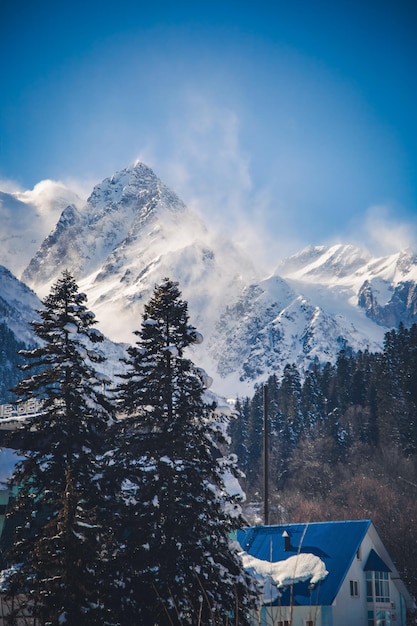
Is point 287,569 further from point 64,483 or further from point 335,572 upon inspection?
point 64,483

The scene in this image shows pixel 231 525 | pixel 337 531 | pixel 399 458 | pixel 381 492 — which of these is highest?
pixel 399 458

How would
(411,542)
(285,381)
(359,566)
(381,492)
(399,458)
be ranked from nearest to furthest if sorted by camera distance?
(359,566), (411,542), (381,492), (399,458), (285,381)

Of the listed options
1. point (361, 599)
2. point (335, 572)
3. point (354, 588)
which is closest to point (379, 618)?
point (361, 599)

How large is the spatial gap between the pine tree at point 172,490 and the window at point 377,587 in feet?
65.1

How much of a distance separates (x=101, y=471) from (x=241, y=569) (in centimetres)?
518

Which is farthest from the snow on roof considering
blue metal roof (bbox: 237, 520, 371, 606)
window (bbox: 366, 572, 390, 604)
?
window (bbox: 366, 572, 390, 604)

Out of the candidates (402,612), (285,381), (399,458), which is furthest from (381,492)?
(285,381)

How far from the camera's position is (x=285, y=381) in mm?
135125

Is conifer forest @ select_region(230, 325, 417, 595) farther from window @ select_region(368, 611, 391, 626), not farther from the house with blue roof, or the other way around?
window @ select_region(368, 611, 391, 626)

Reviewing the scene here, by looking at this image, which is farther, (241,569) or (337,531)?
(337,531)

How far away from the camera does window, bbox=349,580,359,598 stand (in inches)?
1689

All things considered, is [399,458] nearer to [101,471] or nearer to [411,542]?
[411,542]

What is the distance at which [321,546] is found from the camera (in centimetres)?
4397

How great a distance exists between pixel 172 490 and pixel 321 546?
20593 mm
